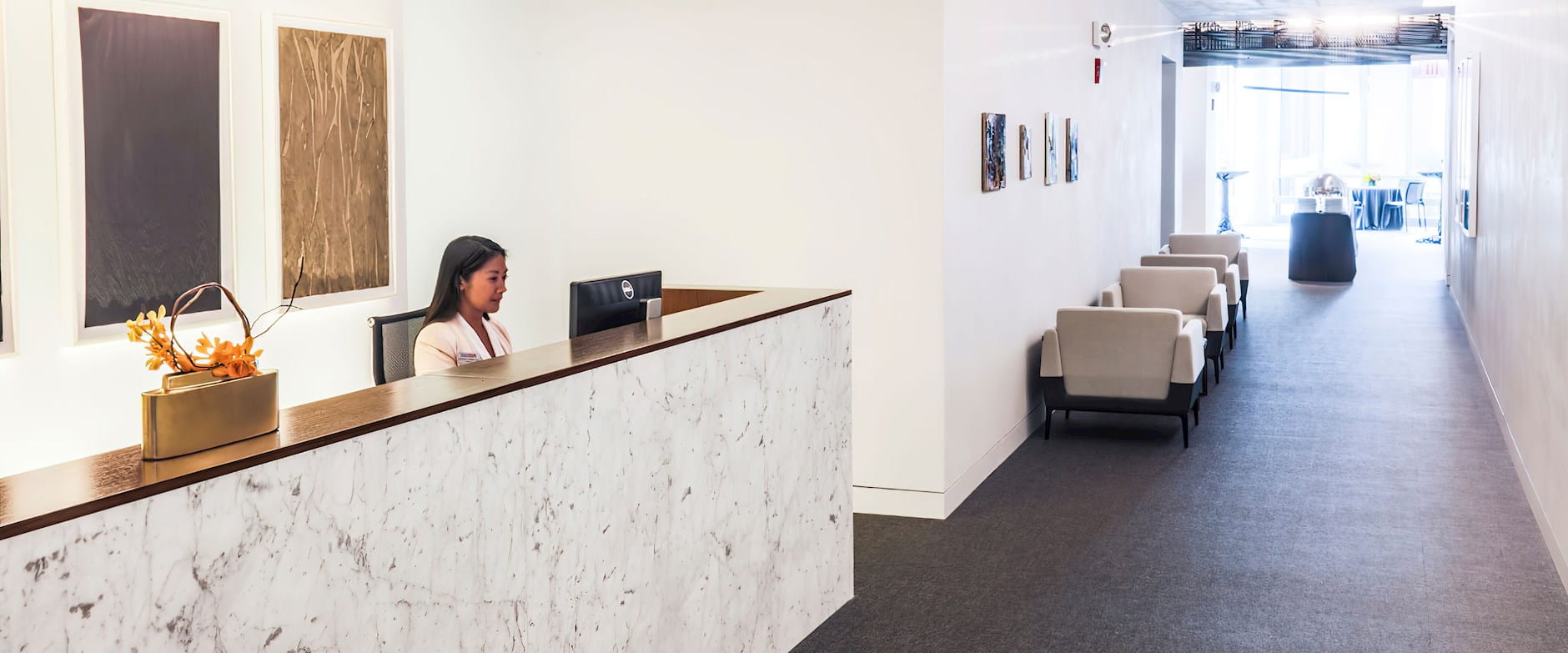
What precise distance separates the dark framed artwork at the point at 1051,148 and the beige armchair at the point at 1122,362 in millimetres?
918

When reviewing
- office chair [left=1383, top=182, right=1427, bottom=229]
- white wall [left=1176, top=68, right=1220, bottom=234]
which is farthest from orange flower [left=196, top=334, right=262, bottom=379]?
office chair [left=1383, top=182, right=1427, bottom=229]

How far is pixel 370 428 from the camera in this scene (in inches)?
81.0

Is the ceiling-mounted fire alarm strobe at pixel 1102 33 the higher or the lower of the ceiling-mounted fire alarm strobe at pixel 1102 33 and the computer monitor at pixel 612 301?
the higher

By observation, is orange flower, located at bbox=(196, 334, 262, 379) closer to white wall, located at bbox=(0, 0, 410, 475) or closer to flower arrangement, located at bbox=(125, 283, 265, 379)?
flower arrangement, located at bbox=(125, 283, 265, 379)

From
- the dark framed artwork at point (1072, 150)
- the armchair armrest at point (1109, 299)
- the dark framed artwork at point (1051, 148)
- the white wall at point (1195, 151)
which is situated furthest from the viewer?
the white wall at point (1195, 151)

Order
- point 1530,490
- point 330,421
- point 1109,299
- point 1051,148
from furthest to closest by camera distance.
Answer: point 1109,299
point 1051,148
point 1530,490
point 330,421

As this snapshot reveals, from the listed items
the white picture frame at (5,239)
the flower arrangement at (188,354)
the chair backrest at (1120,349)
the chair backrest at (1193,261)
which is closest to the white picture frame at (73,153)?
the white picture frame at (5,239)

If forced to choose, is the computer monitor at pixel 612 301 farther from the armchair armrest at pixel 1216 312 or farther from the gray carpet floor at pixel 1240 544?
the armchair armrest at pixel 1216 312

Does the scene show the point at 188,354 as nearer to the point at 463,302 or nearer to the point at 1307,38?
the point at 463,302

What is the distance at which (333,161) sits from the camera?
504cm

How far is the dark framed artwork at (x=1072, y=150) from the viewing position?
791 cm

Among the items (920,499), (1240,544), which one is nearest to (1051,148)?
(920,499)

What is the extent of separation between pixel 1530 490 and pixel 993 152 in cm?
284

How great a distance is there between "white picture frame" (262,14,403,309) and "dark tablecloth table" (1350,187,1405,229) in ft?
70.7
